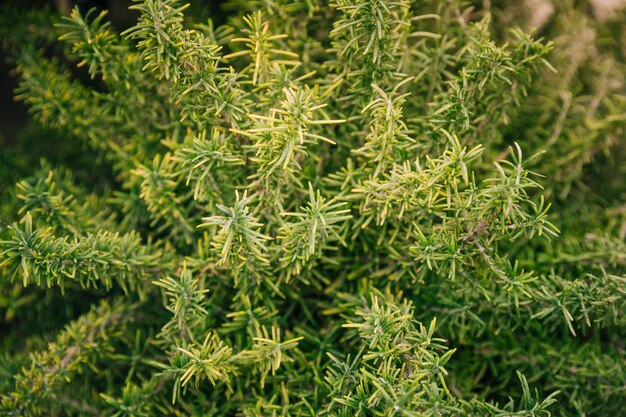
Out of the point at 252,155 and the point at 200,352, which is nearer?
the point at 200,352

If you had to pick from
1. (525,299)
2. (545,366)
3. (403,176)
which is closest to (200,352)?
(403,176)

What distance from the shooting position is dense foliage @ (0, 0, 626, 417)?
2.28ft

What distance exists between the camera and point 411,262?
0.82 m

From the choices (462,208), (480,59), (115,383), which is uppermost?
(480,59)

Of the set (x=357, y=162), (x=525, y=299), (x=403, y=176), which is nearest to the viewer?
(x=403, y=176)

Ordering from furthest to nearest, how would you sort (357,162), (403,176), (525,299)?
1. (357,162)
2. (525,299)
3. (403,176)

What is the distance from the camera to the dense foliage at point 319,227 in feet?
2.28

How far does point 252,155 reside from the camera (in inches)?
32.7

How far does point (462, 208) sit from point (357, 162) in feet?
1.01

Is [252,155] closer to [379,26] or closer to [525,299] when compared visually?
[379,26]

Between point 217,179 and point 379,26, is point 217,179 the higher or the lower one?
the lower one

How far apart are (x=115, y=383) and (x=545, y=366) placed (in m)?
0.85

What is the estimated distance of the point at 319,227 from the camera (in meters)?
0.66

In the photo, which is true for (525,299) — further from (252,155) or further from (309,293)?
(252,155)
